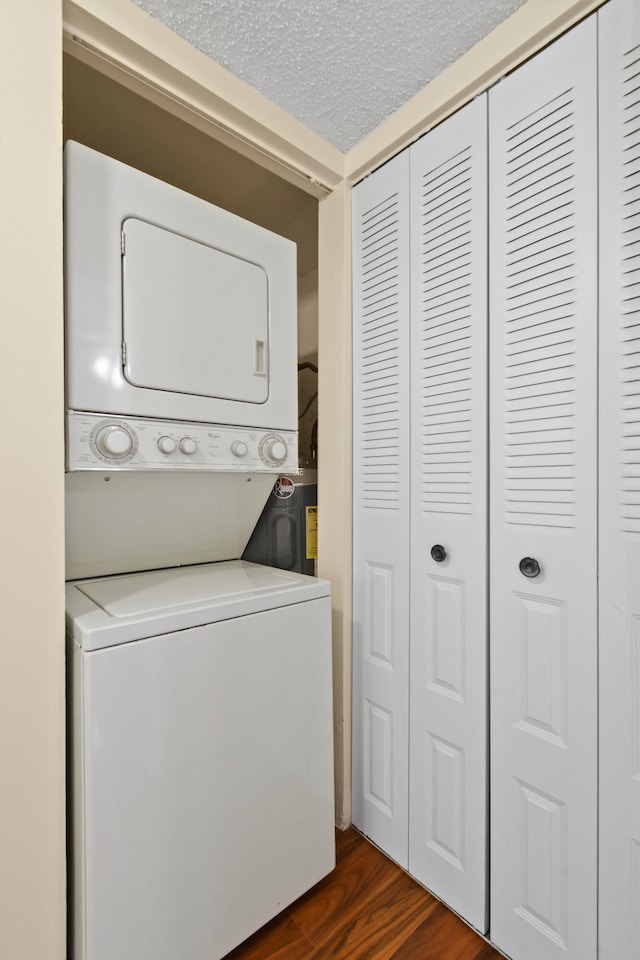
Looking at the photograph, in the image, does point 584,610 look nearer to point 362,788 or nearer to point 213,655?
point 213,655

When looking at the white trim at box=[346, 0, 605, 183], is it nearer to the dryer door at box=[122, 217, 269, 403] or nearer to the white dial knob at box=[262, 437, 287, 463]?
the dryer door at box=[122, 217, 269, 403]

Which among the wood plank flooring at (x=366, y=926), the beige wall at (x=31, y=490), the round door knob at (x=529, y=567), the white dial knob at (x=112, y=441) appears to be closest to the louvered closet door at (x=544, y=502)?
the round door knob at (x=529, y=567)

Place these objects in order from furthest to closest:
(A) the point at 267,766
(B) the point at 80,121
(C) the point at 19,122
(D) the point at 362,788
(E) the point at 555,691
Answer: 1. (D) the point at 362,788
2. (B) the point at 80,121
3. (A) the point at 267,766
4. (E) the point at 555,691
5. (C) the point at 19,122

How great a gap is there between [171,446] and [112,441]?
18 cm

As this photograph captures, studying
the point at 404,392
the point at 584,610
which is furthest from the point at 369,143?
the point at 584,610

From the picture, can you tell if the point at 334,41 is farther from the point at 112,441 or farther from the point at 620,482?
the point at 620,482

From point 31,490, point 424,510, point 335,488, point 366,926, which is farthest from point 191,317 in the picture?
point 366,926

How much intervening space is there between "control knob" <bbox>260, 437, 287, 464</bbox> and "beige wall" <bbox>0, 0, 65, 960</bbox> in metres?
0.66

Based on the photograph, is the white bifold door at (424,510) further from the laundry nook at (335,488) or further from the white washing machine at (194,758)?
the white washing machine at (194,758)

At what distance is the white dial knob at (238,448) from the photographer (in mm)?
1538

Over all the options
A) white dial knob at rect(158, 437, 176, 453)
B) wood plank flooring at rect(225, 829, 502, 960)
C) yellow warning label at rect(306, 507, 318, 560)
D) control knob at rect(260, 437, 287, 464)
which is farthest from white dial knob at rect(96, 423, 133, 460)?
wood plank flooring at rect(225, 829, 502, 960)

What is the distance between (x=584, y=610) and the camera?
1168 mm

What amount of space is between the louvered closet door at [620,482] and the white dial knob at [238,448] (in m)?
1.03

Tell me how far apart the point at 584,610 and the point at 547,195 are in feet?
3.56
